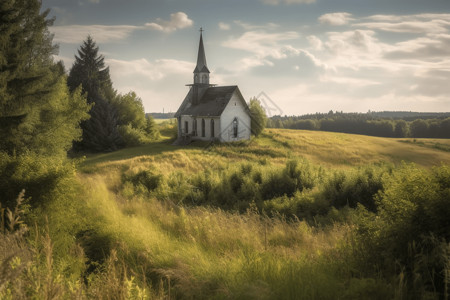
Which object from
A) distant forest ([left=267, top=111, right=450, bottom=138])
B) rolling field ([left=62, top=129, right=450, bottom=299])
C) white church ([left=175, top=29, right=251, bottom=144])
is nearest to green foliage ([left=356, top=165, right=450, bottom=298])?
rolling field ([left=62, top=129, right=450, bottom=299])

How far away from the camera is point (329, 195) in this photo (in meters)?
12.7

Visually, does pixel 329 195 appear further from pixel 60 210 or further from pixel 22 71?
pixel 22 71

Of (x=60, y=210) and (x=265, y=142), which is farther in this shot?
(x=265, y=142)

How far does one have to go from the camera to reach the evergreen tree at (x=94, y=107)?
38.6m

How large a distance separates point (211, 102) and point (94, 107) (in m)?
15.0

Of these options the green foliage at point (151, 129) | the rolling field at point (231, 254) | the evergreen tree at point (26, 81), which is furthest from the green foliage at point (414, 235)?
the green foliage at point (151, 129)

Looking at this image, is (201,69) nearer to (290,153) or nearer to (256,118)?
(256,118)

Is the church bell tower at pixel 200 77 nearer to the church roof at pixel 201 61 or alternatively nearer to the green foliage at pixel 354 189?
the church roof at pixel 201 61

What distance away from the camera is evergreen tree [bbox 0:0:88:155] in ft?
56.1

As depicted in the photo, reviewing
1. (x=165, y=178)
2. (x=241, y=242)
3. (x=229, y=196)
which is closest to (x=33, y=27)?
(x=165, y=178)

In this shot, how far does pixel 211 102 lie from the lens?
144ft

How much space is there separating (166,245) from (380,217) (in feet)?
13.3

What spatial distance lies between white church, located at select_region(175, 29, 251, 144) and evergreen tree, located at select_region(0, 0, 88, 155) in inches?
902

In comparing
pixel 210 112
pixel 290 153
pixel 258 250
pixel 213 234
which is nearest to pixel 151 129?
pixel 210 112
